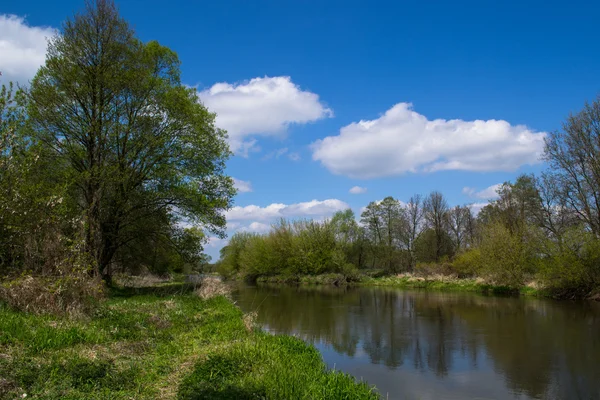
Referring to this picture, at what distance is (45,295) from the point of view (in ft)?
Answer: 33.8

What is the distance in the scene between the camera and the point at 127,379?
6570 millimetres

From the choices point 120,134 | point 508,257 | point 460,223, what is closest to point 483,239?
point 508,257

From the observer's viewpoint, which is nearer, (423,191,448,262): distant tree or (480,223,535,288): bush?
(480,223,535,288): bush

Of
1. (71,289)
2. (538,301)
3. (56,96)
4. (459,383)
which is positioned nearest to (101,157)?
(56,96)

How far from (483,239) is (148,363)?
34289 mm

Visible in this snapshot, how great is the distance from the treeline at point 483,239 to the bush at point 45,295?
26.8 meters

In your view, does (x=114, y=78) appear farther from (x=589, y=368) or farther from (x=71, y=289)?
(x=589, y=368)

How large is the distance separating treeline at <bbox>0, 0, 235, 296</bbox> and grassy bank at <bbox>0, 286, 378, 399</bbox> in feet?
26.4

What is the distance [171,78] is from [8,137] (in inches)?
519

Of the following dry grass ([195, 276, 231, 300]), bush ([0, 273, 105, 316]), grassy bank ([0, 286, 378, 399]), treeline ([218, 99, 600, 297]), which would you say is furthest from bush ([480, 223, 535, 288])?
bush ([0, 273, 105, 316])

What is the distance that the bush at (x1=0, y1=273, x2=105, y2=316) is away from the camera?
10188 mm

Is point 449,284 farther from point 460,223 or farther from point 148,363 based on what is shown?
point 148,363

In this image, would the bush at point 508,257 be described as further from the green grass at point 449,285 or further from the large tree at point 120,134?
the large tree at point 120,134

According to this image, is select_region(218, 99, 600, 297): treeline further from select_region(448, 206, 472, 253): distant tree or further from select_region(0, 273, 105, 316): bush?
select_region(0, 273, 105, 316): bush
